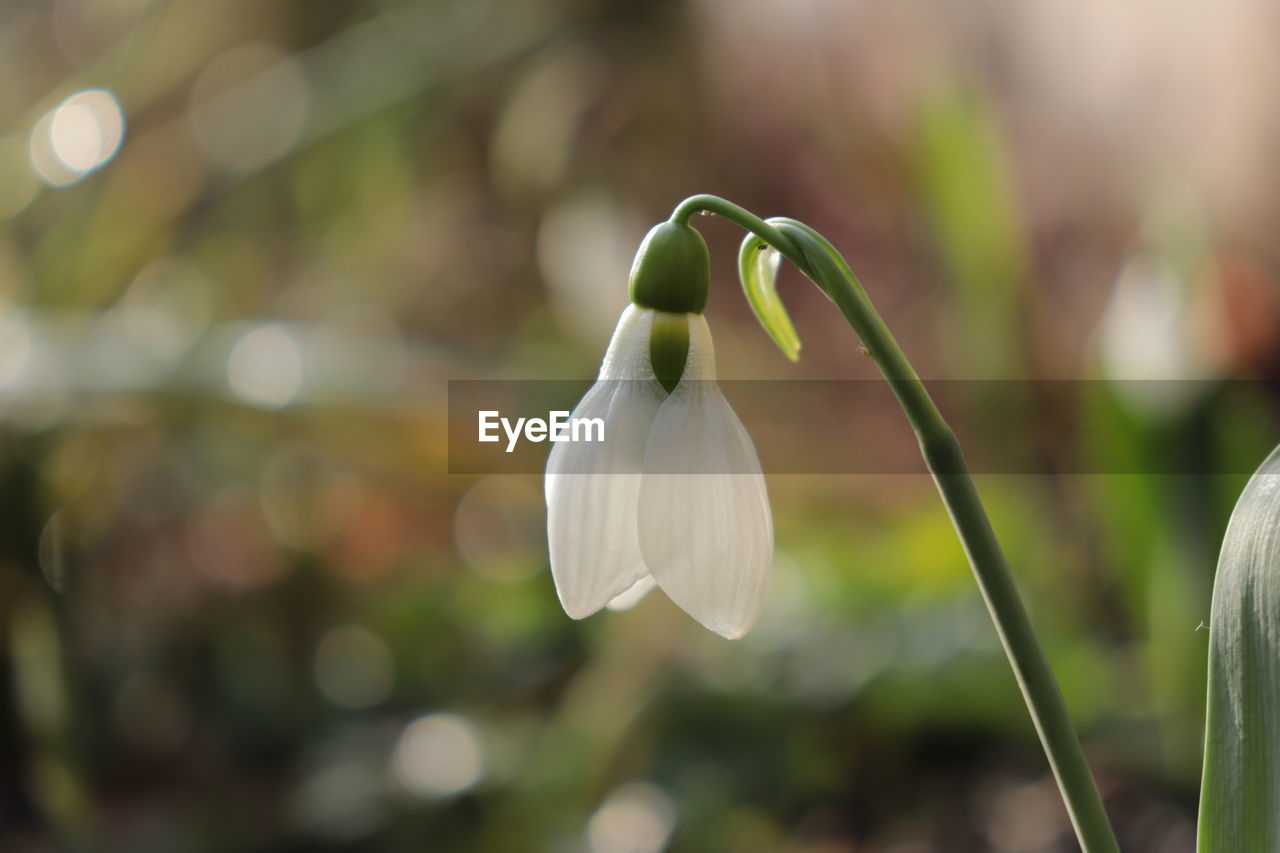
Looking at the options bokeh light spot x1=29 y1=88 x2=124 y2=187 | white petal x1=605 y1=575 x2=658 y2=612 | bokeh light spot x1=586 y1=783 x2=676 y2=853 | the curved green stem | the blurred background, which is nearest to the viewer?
the curved green stem

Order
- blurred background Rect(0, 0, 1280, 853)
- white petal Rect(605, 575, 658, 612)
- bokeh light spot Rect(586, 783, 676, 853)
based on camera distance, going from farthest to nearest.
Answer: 1. blurred background Rect(0, 0, 1280, 853)
2. bokeh light spot Rect(586, 783, 676, 853)
3. white petal Rect(605, 575, 658, 612)

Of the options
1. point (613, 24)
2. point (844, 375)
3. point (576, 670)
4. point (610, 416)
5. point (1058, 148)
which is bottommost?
point (576, 670)

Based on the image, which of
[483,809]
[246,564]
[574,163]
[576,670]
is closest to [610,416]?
[483,809]

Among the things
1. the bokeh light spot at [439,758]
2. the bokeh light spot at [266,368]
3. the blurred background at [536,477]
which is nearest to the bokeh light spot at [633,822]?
the blurred background at [536,477]

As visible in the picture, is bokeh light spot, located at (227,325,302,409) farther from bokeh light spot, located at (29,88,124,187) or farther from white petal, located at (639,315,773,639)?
white petal, located at (639,315,773,639)

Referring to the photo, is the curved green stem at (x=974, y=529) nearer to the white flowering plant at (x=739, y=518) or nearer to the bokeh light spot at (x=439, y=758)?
the white flowering plant at (x=739, y=518)

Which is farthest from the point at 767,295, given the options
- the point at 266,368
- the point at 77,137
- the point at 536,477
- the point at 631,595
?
the point at 77,137

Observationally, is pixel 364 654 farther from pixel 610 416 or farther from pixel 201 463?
pixel 610 416

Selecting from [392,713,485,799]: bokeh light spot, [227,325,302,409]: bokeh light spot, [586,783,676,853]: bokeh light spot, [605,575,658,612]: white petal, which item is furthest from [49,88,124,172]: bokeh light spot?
[605,575,658,612]: white petal
